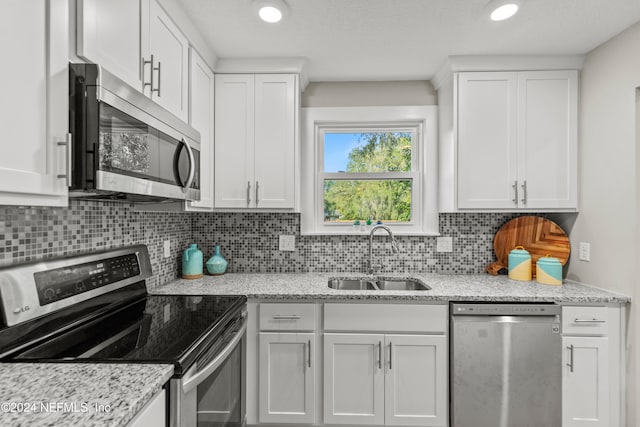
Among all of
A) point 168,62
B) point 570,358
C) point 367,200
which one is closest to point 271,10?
point 168,62

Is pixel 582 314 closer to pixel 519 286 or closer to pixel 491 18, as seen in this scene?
pixel 519 286

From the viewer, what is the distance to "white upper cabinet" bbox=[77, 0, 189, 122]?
1.05 meters

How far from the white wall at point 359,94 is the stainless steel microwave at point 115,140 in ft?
4.46

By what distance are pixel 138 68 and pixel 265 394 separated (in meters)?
1.75

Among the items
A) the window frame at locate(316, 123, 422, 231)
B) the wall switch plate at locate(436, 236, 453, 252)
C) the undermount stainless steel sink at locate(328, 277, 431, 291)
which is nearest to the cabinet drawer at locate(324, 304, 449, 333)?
the undermount stainless steel sink at locate(328, 277, 431, 291)

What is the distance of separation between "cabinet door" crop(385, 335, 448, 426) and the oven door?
0.81m

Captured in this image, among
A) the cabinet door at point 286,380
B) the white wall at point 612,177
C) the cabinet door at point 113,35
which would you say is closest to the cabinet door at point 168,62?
the cabinet door at point 113,35

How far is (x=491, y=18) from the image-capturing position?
1.73 metres

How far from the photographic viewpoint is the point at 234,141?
2242mm

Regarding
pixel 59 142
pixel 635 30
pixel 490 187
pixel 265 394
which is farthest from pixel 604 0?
pixel 265 394

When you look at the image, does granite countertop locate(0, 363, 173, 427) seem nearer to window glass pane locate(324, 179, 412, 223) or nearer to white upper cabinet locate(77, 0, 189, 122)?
white upper cabinet locate(77, 0, 189, 122)

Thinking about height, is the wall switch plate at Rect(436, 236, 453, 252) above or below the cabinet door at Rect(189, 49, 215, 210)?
below

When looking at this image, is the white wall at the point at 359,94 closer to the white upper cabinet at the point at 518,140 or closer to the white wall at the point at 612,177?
the white upper cabinet at the point at 518,140

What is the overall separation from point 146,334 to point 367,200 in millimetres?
1829
